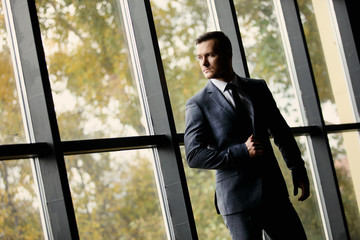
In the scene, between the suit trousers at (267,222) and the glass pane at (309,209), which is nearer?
the suit trousers at (267,222)

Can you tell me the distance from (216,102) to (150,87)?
2.52 ft

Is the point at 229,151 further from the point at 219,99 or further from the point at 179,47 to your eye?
the point at 179,47

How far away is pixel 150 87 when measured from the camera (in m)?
3.40

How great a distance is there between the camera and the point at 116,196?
9.87 ft

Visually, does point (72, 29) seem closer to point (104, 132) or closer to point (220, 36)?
point (104, 132)

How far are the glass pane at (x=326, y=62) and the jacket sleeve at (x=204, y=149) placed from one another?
2624mm

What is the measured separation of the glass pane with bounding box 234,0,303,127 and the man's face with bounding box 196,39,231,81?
1.64 m

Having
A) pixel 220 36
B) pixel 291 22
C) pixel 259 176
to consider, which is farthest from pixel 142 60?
pixel 291 22

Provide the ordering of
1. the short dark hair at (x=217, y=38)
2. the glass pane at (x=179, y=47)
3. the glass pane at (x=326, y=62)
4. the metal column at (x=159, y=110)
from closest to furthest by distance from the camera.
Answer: the short dark hair at (x=217, y=38)
the metal column at (x=159, y=110)
the glass pane at (x=179, y=47)
the glass pane at (x=326, y=62)

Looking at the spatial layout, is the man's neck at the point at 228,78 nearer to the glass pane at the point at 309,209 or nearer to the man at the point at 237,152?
the man at the point at 237,152

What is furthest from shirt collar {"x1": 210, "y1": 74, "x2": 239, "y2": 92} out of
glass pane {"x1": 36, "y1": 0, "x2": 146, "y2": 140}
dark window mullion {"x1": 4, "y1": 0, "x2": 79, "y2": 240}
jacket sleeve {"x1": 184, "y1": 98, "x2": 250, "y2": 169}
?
dark window mullion {"x1": 4, "y1": 0, "x2": 79, "y2": 240}

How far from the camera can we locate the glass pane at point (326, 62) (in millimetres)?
5164

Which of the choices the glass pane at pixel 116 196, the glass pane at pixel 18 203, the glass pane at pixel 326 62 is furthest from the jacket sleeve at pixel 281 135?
the glass pane at pixel 326 62

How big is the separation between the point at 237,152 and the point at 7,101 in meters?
1.17
